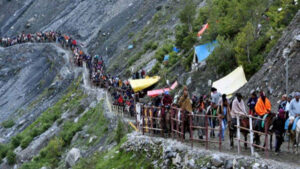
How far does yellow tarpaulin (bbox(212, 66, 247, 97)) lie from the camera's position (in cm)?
2495

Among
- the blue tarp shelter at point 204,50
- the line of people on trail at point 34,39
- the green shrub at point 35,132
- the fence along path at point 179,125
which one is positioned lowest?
the green shrub at point 35,132

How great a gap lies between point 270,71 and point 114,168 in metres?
9.88

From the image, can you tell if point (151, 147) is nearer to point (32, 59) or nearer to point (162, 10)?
point (162, 10)

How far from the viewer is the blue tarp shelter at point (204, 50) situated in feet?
105

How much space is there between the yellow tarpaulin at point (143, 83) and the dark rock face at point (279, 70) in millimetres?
11254

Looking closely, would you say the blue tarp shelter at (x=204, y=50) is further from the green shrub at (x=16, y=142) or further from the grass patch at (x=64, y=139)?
the green shrub at (x=16, y=142)

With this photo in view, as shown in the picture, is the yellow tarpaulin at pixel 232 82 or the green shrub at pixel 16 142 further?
the green shrub at pixel 16 142

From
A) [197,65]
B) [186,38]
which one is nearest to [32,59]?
[186,38]

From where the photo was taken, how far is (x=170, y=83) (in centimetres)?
3375

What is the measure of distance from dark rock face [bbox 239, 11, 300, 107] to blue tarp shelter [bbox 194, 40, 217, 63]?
26.5 ft

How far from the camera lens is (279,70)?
70.9 feet

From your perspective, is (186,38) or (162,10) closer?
(186,38)

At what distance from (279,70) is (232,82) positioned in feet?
14.2

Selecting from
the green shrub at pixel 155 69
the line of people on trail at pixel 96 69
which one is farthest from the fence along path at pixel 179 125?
the green shrub at pixel 155 69
